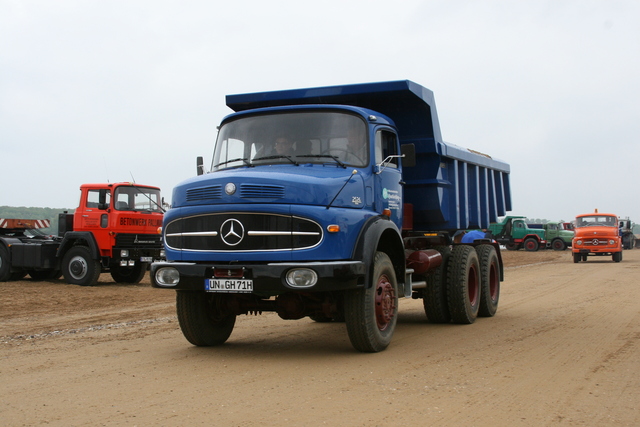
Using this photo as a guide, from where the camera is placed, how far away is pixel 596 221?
32.7 m

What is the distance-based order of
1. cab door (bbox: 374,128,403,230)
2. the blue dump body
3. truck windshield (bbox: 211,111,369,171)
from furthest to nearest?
the blue dump body
cab door (bbox: 374,128,403,230)
truck windshield (bbox: 211,111,369,171)

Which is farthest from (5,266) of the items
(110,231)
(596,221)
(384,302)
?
(596,221)

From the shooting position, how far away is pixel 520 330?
9.50 meters

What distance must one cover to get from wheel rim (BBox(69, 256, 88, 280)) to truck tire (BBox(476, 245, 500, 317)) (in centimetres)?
1125

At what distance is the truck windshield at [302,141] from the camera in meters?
7.84

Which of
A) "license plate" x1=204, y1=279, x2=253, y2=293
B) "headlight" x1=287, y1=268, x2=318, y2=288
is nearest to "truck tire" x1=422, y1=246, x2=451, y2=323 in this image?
"headlight" x1=287, y1=268, x2=318, y2=288

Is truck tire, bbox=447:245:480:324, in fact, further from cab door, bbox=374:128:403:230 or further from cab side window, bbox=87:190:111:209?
cab side window, bbox=87:190:111:209

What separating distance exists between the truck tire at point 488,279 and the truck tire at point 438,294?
42.9 inches

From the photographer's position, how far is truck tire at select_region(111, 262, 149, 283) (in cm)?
1981

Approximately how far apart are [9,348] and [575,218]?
96.7ft

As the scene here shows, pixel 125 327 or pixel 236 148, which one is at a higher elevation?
pixel 236 148

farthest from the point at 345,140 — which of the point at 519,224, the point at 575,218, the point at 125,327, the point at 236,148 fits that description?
the point at 519,224

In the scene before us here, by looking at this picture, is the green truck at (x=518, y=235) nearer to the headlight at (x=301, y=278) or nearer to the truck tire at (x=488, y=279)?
the truck tire at (x=488, y=279)

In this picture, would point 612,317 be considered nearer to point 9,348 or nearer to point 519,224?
point 9,348
